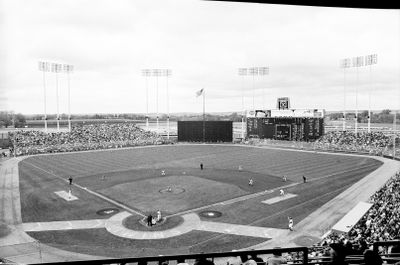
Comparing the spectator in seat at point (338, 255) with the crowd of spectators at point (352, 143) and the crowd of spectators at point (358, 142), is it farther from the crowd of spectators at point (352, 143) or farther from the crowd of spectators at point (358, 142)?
the crowd of spectators at point (358, 142)

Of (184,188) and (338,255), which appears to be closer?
(338,255)

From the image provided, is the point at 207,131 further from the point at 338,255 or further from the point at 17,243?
the point at 338,255

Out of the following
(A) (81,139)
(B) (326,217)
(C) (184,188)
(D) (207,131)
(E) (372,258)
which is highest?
(E) (372,258)

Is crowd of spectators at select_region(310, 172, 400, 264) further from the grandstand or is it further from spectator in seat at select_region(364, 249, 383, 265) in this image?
spectator in seat at select_region(364, 249, 383, 265)

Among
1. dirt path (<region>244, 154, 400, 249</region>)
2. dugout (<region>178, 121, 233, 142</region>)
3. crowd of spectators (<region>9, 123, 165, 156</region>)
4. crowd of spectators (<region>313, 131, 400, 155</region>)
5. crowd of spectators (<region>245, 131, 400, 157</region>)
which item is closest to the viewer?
dirt path (<region>244, 154, 400, 249</region>)

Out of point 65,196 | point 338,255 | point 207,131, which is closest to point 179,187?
point 65,196

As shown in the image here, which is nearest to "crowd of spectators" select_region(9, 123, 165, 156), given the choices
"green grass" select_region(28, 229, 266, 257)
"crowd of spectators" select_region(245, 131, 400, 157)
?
"crowd of spectators" select_region(245, 131, 400, 157)

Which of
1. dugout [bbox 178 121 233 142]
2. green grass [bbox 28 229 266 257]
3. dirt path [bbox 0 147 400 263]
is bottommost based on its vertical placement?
green grass [bbox 28 229 266 257]

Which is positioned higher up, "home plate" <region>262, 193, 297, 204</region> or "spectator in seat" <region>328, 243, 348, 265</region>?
"spectator in seat" <region>328, 243, 348, 265</region>
